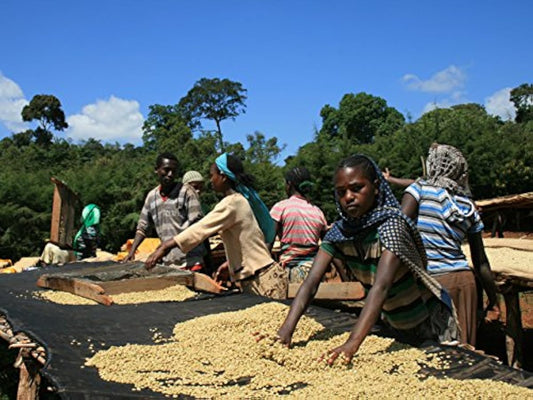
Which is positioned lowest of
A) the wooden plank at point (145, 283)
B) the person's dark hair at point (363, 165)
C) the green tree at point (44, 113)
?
the wooden plank at point (145, 283)

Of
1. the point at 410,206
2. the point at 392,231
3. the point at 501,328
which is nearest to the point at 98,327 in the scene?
the point at 392,231

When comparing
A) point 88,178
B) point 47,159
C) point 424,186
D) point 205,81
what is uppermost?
point 205,81

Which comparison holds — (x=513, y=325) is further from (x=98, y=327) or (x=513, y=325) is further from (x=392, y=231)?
(x=98, y=327)

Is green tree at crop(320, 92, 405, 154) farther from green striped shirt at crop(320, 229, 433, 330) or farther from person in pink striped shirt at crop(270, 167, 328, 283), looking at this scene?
green striped shirt at crop(320, 229, 433, 330)

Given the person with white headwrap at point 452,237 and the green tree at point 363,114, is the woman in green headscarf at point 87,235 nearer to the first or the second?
the person with white headwrap at point 452,237

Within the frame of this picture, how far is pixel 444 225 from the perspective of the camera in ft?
8.91

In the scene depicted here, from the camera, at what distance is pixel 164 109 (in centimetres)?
3052

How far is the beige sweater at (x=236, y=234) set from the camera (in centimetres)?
321

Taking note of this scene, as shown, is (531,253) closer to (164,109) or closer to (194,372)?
(194,372)

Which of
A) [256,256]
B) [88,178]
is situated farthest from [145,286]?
[88,178]

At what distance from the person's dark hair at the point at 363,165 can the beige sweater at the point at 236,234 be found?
1232mm

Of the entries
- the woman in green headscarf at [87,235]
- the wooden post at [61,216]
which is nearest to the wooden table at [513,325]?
the woman in green headscarf at [87,235]

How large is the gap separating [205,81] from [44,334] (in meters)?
33.7

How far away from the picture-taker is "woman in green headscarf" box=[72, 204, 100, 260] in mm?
7258
